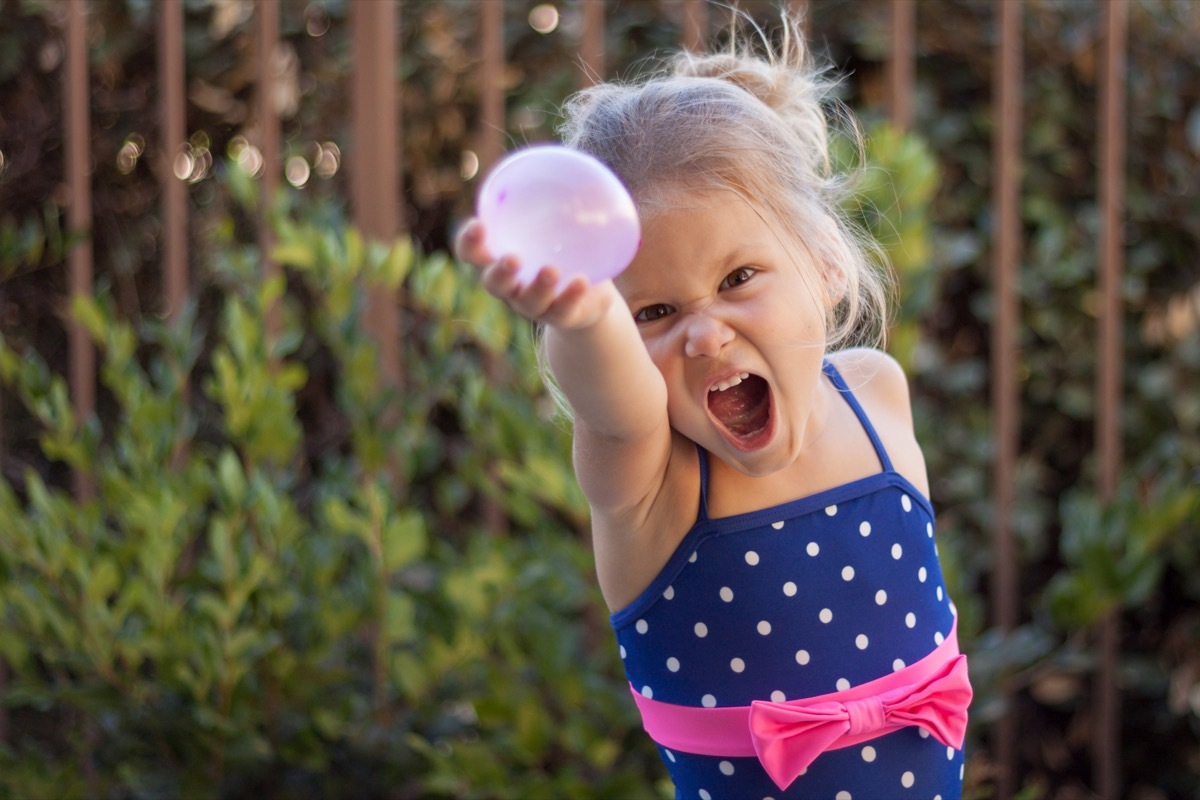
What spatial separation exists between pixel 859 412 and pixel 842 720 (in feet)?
0.96

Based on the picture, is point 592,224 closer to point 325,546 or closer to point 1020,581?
point 325,546

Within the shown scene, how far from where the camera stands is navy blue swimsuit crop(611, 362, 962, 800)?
3.61 feet

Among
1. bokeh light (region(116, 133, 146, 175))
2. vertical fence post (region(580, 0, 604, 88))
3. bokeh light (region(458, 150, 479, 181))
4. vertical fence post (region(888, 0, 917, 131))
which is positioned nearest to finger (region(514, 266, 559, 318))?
vertical fence post (region(580, 0, 604, 88))

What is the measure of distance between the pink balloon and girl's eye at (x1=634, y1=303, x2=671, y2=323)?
0.71 feet

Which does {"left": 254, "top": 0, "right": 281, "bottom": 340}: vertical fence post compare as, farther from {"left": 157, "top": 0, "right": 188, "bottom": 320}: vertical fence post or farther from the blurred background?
{"left": 157, "top": 0, "right": 188, "bottom": 320}: vertical fence post

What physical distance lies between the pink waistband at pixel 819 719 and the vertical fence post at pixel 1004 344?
1438mm

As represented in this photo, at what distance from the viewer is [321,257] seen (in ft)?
6.18

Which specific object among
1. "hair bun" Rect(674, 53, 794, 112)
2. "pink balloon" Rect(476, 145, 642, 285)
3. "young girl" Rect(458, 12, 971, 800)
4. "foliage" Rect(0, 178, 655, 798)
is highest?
"hair bun" Rect(674, 53, 794, 112)

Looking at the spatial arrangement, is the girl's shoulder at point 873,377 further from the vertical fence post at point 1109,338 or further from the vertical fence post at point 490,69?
the vertical fence post at point 1109,338

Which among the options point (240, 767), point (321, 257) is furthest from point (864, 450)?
point (240, 767)

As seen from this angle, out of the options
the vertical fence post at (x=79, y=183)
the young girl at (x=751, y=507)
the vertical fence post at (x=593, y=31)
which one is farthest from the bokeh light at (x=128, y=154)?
the young girl at (x=751, y=507)

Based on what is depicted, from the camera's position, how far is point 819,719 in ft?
3.53

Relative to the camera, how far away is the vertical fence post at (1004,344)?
2545 mm

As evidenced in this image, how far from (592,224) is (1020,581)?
7.49 ft
